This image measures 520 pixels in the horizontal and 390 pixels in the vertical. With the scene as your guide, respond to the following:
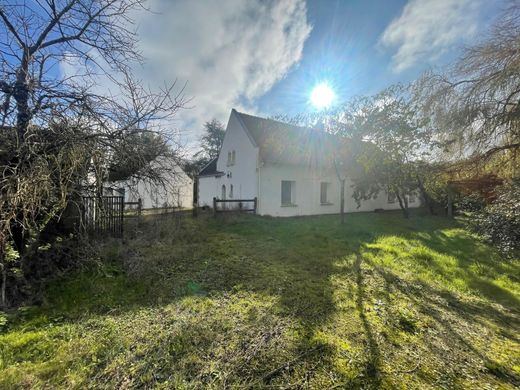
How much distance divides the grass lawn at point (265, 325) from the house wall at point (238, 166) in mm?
7821

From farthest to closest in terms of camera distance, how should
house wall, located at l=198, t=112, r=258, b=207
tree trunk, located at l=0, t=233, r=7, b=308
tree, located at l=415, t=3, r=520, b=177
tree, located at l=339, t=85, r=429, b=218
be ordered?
house wall, located at l=198, t=112, r=258, b=207
tree, located at l=339, t=85, r=429, b=218
tree, located at l=415, t=3, r=520, b=177
tree trunk, located at l=0, t=233, r=7, b=308

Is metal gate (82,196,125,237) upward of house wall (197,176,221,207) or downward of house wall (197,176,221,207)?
downward

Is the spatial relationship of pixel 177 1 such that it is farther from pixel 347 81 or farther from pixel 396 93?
pixel 396 93

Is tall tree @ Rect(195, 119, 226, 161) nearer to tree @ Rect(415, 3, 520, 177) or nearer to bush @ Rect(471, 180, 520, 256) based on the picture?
tree @ Rect(415, 3, 520, 177)

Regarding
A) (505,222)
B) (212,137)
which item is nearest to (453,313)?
(505,222)

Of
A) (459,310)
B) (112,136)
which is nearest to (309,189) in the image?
(459,310)

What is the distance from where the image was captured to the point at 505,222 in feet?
18.1

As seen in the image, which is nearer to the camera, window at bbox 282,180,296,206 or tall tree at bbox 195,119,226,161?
window at bbox 282,180,296,206

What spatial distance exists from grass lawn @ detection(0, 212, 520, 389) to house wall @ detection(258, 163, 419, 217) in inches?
288

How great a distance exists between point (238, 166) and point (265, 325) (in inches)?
480

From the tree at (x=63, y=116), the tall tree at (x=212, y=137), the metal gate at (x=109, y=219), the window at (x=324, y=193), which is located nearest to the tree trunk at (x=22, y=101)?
the tree at (x=63, y=116)

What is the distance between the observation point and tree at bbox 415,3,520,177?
6285 mm

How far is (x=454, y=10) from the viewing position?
622 cm

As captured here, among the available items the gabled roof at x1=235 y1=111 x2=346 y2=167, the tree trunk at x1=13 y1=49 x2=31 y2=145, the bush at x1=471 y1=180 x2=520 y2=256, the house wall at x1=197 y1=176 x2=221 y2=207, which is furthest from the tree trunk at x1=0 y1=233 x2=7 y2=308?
the house wall at x1=197 y1=176 x2=221 y2=207
